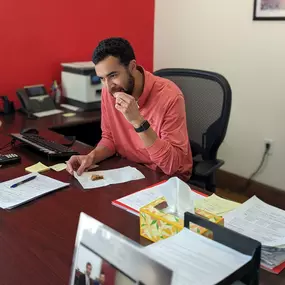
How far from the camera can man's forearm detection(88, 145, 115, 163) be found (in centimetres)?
180

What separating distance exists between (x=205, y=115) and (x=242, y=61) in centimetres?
108

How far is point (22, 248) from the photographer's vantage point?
112 centimetres

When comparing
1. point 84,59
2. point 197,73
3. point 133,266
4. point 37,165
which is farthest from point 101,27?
point 133,266

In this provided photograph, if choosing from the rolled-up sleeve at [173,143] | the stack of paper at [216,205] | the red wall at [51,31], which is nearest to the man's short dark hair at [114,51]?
the rolled-up sleeve at [173,143]

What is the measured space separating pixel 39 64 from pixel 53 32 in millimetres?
244

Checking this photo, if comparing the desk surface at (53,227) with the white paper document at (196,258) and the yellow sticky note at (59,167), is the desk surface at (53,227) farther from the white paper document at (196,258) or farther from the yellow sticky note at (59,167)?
the white paper document at (196,258)

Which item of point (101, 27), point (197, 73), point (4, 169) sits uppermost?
point (101, 27)

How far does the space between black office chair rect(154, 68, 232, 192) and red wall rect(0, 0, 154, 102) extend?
3.60 feet

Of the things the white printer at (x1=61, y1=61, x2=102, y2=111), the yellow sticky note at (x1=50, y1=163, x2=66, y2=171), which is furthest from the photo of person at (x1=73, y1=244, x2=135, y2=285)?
the white printer at (x1=61, y1=61, x2=102, y2=111)

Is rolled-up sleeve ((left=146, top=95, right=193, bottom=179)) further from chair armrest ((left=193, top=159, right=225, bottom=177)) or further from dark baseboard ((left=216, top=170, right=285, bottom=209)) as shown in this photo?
dark baseboard ((left=216, top=170, right=285, bottom=209))

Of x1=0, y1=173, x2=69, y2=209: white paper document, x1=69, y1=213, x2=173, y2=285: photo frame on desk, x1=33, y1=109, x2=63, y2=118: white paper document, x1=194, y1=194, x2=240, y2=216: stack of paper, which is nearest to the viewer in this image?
x1=69, y1=213, x2=173, y2=285: photo frame on desk

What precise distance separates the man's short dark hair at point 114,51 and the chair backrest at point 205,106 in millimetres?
473

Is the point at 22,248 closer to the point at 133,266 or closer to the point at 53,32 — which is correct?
the point at 133,266

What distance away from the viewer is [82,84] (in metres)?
2.80
